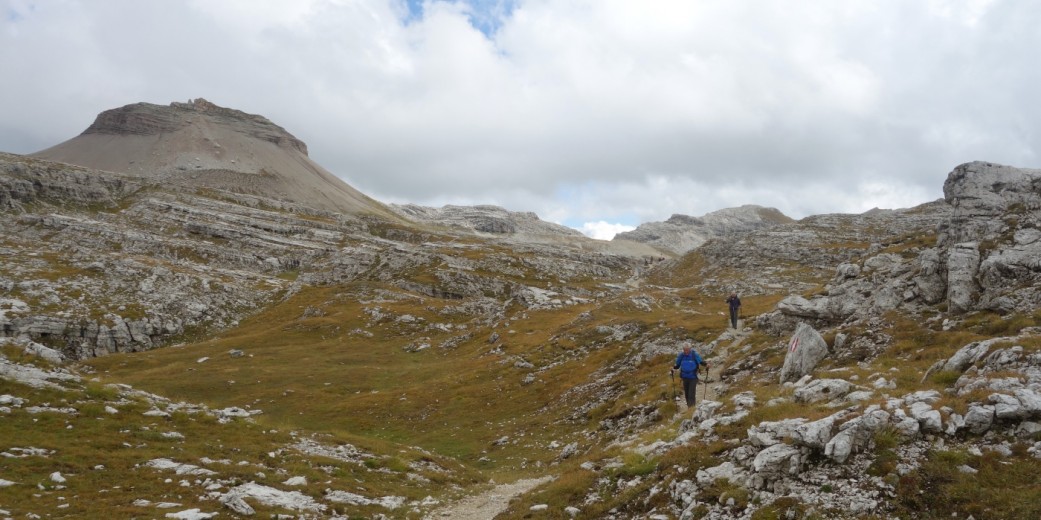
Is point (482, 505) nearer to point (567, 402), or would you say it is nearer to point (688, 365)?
point (688, 365)

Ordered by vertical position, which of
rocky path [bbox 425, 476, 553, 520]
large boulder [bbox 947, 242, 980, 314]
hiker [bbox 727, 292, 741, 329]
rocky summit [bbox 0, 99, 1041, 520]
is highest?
large boulder [bbox 947, 242, 980, 314]

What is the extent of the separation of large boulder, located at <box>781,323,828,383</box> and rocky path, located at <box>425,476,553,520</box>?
14.6m

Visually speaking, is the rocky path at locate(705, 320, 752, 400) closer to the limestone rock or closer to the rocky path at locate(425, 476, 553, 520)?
the limestone rock

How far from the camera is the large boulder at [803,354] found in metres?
26.7

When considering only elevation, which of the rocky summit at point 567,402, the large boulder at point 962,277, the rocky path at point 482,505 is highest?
the large boulder at point 962,277

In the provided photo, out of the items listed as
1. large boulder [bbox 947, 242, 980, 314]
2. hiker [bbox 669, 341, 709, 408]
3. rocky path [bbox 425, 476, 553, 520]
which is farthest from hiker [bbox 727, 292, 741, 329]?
rocky path [bbox 425, 476, 553, 520]

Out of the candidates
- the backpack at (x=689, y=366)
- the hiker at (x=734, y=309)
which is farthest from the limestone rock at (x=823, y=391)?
the hiker at (x=734, y=309)

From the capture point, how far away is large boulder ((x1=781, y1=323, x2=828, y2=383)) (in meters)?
26.7

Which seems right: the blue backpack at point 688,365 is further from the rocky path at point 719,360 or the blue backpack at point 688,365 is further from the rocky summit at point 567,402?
the rocky summit at point 567,402

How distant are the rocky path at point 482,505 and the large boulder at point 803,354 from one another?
47.9 ft

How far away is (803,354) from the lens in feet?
88.3

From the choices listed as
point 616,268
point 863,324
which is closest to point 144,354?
point 863,324

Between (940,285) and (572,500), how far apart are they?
2586 cm

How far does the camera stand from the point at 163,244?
433 ft
